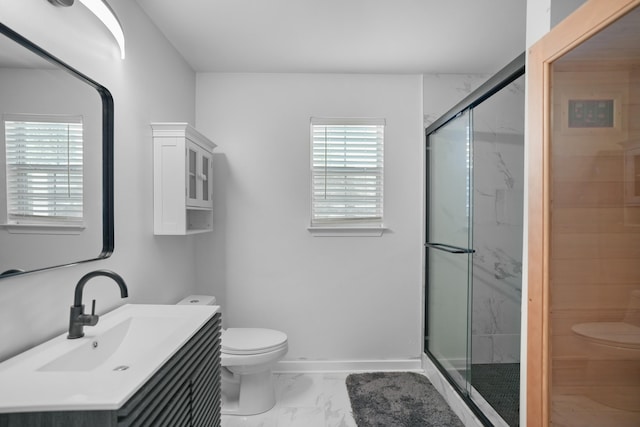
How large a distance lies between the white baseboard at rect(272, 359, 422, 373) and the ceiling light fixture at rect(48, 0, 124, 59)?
2.45m

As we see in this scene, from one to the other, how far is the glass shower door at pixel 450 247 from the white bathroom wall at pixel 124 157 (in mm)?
1883

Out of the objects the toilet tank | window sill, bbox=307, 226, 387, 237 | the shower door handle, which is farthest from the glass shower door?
the toilet tank

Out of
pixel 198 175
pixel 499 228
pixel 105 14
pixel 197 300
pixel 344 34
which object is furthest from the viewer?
pixel 499 228

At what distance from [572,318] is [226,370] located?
2110 mm

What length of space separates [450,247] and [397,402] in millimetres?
1111

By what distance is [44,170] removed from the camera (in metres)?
1.36

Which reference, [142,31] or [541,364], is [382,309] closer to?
[541,364]

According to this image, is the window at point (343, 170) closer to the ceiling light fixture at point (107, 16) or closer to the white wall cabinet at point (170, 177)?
the white wall cabinet at point (170, 177)

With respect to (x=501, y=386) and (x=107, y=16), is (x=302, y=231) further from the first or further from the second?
(x=107, y=16)

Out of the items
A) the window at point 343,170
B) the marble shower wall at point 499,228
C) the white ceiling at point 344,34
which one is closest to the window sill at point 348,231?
the window at point 343,170

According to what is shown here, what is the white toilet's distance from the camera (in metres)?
2.32

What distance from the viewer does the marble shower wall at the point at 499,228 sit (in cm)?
286

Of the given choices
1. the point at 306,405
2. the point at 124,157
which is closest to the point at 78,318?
the point at 124,157

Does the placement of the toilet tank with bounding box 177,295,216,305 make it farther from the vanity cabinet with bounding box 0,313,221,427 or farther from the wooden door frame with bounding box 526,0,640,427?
the wooden door frame with bounding box 526,0,640,427
